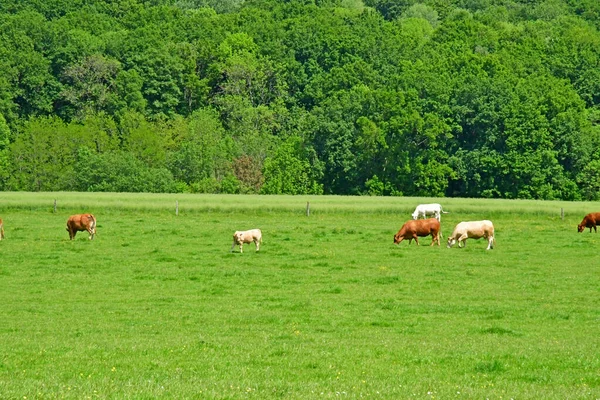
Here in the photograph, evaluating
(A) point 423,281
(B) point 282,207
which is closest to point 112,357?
(A) point 423,281

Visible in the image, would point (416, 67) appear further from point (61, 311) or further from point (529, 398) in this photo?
point (529, 398)

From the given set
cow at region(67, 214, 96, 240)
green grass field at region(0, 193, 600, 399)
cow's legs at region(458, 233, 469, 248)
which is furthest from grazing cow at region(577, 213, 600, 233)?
cow at region(67, 214, 96, 240)

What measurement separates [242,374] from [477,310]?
29.7 feet

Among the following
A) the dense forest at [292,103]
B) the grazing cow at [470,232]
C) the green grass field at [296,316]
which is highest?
the dense forest at [292,103]

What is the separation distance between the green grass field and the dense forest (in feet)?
157

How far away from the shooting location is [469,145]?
97375 millimetres

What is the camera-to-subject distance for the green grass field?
15781 millimetres

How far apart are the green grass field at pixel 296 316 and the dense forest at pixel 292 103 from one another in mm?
48005

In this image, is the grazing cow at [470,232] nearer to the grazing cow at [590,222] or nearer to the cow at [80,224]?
the grazing cow at [590,222]

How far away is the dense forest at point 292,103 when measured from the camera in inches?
3708

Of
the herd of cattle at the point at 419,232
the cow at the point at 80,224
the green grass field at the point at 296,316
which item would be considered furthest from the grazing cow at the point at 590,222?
the cow at the point at 80,224

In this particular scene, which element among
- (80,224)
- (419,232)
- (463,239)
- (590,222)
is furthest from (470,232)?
(80,224)

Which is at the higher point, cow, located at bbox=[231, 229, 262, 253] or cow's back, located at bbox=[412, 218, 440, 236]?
cow's back, located at bbox=[412, 218, 440, 236]

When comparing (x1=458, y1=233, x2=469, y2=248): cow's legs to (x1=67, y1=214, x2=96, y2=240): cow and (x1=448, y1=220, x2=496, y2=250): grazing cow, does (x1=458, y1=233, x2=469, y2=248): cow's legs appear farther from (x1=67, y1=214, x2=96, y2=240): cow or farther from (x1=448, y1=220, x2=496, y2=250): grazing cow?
(x1=67, y1=214, x2=96, y2=240): cow
